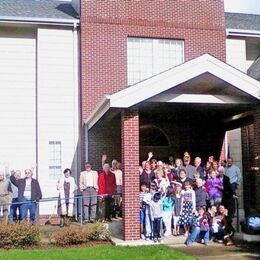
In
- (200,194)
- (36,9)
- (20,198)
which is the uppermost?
(36,9)

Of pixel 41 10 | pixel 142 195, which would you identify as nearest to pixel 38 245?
pixel 142 195

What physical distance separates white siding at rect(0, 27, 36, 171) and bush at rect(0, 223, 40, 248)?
5.71 metres

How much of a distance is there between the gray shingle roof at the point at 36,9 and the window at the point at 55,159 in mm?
4307

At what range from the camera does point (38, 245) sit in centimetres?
1140

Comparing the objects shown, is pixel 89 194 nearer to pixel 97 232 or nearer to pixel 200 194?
pixel 97 232

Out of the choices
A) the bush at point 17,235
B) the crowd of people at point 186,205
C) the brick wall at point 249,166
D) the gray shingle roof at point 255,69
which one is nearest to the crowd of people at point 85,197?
the crowd of people at point 186,205

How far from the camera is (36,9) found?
60.5 feet

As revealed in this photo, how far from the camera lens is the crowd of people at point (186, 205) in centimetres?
1172

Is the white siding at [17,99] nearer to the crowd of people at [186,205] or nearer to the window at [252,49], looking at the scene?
the crowd of people at [186,205]

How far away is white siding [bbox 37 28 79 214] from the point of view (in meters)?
16.9

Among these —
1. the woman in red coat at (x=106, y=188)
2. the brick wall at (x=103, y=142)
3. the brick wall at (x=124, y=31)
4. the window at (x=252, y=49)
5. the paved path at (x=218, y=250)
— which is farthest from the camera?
the window at (x=252, y=49)

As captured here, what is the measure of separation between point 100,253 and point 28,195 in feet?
13.8

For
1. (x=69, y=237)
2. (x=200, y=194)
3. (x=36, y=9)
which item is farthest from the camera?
(x=36, y=9)

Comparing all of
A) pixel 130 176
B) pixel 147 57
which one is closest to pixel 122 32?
pixel 147 57
